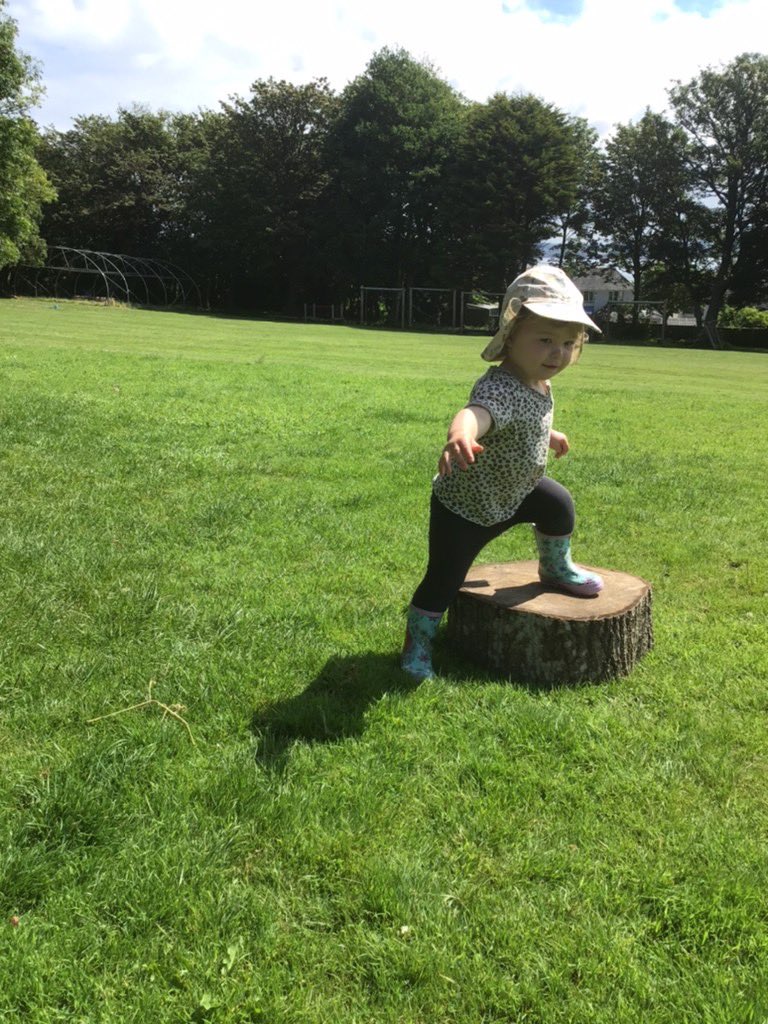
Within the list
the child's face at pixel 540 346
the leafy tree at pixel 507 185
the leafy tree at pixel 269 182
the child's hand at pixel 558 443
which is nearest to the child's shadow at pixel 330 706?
the child's hand at pixel 558 443

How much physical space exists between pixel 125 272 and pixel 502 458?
213ft

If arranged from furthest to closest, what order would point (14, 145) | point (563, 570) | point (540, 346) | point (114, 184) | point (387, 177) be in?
point (114, 184) → point (387, 177) → point (14, 145) → point (563, 570) → point (540, 346)

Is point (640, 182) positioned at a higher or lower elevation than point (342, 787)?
higher

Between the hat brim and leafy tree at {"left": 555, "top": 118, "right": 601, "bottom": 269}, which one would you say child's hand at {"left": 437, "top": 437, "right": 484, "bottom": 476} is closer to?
the hat brim

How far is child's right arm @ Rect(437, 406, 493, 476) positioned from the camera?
9.98 ft

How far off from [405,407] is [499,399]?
349 inches

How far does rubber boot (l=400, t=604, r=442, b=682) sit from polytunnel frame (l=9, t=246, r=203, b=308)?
5885 centimetres

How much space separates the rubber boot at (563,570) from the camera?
4.14 m

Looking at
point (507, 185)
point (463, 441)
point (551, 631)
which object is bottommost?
point (551, 631)

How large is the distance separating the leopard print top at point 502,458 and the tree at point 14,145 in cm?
4803

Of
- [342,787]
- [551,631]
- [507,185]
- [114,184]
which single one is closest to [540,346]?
[551,631]

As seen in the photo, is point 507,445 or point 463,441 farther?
point 507,445

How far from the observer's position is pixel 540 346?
3.58 m

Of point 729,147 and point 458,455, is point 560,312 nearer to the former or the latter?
point 458,455
